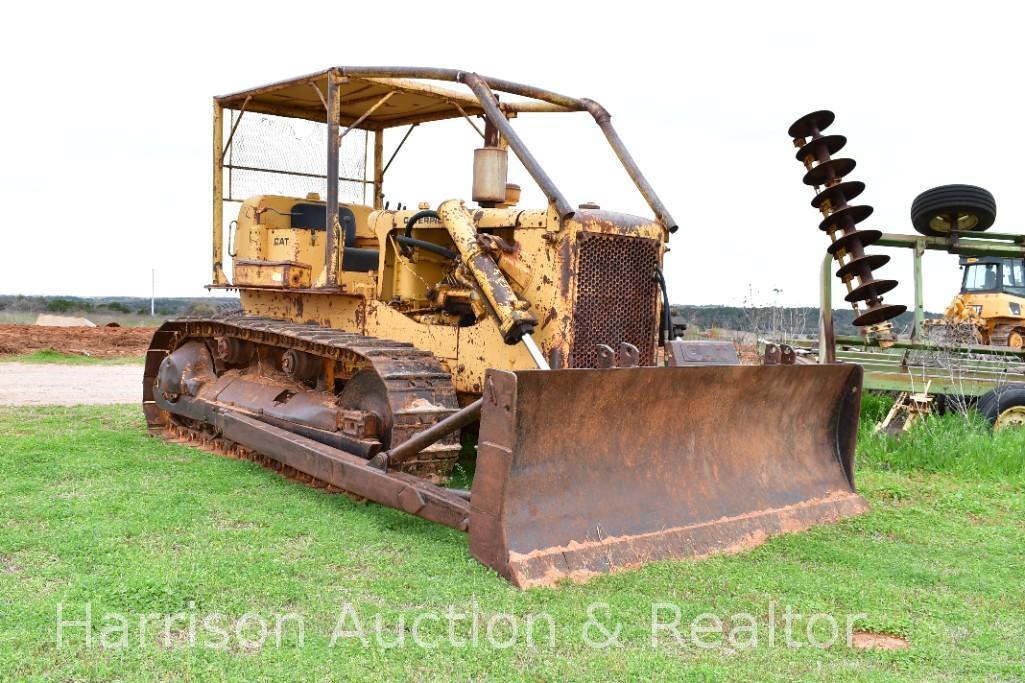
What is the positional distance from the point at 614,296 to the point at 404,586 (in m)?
2.57

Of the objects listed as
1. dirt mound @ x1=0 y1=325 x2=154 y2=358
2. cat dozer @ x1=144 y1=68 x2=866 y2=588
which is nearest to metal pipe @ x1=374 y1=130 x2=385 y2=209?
cat dozer @ x1=144 y1=68 x2=866 y2=588

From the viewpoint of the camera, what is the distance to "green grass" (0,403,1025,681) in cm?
341

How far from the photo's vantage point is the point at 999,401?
8336 mm

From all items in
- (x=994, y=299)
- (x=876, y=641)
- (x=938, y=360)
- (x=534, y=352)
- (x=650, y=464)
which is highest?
(x=994, y=299)

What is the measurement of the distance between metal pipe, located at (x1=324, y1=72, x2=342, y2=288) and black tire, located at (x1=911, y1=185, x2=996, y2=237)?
18.7 ft

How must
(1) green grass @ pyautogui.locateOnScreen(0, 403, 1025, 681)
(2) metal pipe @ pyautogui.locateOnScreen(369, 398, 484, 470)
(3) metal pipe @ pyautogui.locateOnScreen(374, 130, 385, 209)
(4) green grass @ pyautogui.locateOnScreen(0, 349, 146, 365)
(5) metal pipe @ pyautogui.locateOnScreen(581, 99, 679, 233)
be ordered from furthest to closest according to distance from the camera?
(4) green grass @ pyautogui.locateOnScreen(0, 349, 146, 365)
(3) metal pipe @ pyautogui.locateOnScreen(374, 130, 385, 209)
(5) metal pipe @ pyautogui.locateOnScreen(581, 99, 679, 233)
(2) metal pipe @ pyautogui.locateOnScreen(369, 398, 484, 470)
(1) green grass @ pyautogui.locateOnScreen(0, 403, 1025, 681)

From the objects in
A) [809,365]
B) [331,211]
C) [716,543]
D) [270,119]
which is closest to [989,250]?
[809,365]

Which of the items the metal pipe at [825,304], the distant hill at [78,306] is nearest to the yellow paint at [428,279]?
the metal pipe at [825,304]

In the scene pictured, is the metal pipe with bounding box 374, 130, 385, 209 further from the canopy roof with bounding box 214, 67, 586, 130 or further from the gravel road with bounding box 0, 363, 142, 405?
the gravel road with bounding box 0, 363, 142, 405

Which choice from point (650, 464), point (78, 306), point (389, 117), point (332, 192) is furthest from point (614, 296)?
point (78, 306)

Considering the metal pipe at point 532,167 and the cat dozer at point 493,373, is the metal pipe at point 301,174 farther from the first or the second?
the metal pipe at point 532,167

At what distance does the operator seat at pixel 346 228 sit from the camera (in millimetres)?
7331

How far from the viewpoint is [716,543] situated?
16.2 feet

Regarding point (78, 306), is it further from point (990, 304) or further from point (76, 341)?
point (990, 304)
